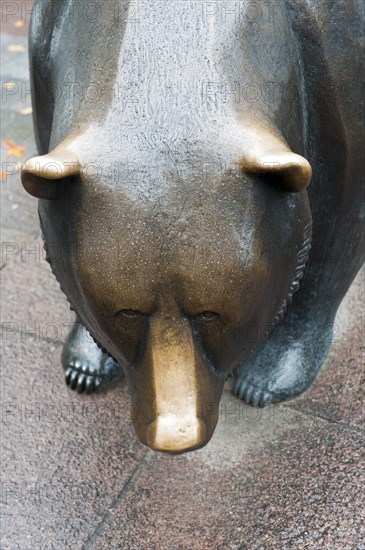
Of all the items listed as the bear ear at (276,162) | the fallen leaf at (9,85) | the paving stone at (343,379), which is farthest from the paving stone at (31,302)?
the fallen leaf at (9,85)

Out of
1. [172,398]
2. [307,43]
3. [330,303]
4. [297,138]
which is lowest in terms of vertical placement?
[330,303]

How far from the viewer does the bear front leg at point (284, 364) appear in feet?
11.1

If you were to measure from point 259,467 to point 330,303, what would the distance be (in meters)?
0.77

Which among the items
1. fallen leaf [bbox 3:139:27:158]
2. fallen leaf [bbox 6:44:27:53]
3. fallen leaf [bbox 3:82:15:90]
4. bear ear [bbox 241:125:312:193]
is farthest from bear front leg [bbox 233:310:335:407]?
fallen leaf [bbox 6:44:27:53]

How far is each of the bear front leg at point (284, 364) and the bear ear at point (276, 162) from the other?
143cm

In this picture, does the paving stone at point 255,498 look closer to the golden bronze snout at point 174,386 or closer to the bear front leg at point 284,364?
the bear front leg at point 284,364

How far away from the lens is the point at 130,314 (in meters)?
2.16

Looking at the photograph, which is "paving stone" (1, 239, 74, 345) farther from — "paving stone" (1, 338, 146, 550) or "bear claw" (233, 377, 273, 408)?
"bear claw" (233, 377, 273, 408)

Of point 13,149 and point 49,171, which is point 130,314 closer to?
point 49,171

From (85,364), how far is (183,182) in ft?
5.38

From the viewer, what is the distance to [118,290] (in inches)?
83.0

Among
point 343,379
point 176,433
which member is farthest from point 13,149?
point 176,433

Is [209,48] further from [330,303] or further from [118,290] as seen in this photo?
[330,303]

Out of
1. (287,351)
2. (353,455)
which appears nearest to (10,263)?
(287,351)
